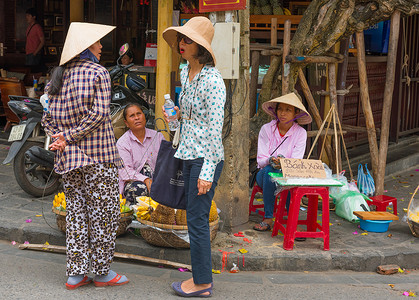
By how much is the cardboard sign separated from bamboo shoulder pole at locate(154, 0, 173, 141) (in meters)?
2.46

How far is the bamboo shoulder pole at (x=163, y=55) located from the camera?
7246 mm

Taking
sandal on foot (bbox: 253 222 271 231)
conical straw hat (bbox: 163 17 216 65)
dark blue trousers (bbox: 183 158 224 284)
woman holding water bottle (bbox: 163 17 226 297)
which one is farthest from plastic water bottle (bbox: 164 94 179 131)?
sandal on foot (bbox: 253 222 271 231)

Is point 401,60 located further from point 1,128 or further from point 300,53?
point 1,128

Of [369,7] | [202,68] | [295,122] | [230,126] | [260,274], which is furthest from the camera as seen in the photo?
[369,7]

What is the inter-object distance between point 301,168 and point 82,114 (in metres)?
2.05

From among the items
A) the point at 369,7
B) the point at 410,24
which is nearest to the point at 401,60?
the point at 410,24

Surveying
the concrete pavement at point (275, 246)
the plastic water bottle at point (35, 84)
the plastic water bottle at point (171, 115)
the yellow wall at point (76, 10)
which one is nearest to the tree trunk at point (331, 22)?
the concrete pavement at point (275, 246)

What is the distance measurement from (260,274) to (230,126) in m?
1.35

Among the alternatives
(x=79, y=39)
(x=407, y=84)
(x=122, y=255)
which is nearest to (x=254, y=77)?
(x=122, y=255)

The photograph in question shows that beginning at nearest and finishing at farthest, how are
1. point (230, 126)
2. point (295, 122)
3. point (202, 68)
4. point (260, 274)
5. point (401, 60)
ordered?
point (202, 68)
point (260, 274)
point (230, 126)
point (295, 122)
point (401, 60)

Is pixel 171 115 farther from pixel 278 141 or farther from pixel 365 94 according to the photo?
pixel 365 94

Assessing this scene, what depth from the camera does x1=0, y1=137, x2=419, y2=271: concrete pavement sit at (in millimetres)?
4992

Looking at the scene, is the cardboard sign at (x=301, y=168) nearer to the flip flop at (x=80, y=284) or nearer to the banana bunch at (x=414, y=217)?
the banana bunch at (x=414, y=217)

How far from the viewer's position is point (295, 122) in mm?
5824
